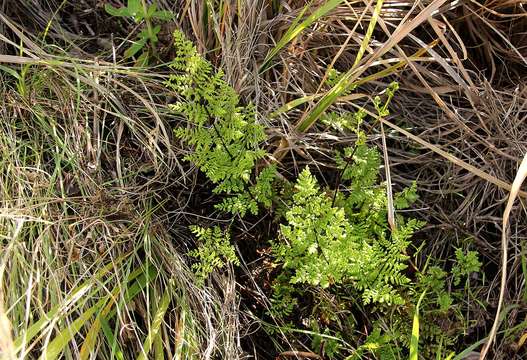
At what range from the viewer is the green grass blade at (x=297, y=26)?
4.92 feet

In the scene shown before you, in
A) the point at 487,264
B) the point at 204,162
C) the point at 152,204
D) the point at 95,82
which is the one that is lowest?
the point at 487,264

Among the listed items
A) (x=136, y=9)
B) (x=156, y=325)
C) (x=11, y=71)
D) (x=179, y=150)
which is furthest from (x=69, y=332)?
(x=136, y=9)

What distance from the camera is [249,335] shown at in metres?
1.58

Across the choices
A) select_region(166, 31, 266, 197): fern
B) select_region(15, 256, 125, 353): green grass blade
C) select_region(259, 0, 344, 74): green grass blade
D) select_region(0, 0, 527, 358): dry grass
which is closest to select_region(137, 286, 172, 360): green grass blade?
select_region(0, 0, 527, 358): dry grass

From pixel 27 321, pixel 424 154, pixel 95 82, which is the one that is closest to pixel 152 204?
pixel 95 82

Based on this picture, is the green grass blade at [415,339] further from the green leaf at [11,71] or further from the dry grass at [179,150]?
the green leaf at [11,71]

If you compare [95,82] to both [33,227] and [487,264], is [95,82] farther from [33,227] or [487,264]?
[487,264]

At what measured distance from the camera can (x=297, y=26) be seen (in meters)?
1.60

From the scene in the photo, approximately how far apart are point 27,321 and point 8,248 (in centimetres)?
15

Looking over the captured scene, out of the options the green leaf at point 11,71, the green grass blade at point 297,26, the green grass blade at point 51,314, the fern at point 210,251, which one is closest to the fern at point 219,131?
the fern at point 210,251

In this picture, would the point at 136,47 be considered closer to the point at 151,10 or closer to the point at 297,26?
the point at 151,10

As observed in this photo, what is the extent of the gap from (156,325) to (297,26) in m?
0.76

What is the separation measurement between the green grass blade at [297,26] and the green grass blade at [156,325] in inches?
23.8

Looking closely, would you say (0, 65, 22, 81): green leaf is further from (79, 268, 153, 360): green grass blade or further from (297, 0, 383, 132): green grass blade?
(297, 0, 383, 132): green grass blade
